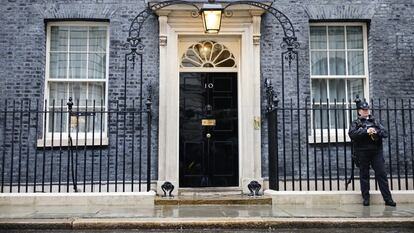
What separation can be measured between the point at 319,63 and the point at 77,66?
16.9 ft

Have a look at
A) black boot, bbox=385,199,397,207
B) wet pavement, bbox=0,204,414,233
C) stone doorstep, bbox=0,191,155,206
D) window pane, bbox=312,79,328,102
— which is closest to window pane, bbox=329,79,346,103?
window pane, bbox=312,79,328,102

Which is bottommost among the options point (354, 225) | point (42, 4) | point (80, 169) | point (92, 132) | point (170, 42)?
point (354, 225)

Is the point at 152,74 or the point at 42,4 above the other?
the point at 42,4

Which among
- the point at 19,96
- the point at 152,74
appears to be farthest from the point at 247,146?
the point at 19,96

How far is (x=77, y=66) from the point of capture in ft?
32.0

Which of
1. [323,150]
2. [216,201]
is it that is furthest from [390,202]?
[216,201]

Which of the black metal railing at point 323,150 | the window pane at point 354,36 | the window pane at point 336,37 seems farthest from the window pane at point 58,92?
the window pane at point 354,36

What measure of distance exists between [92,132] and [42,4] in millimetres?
2882

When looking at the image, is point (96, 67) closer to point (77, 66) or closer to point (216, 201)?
point (77, 66)

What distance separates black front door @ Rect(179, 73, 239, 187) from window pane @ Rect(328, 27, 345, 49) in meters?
2.28

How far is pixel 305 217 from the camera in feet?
21.5

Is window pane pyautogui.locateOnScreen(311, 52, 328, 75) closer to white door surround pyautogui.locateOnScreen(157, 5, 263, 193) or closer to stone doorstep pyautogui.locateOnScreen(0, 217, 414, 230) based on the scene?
white door surround pyautogui.locateOnScreen(157, 5, 263, 193)

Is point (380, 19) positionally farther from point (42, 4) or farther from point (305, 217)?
point (42, 4)

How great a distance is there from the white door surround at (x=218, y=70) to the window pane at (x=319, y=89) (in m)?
1.34
